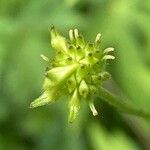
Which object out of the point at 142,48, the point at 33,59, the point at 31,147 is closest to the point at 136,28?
the point at 142,48

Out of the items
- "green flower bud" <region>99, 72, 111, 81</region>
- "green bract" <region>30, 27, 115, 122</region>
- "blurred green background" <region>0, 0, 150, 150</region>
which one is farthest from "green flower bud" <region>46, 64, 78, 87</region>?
"blurred green background" <region>0, 0, 150, 150</region>

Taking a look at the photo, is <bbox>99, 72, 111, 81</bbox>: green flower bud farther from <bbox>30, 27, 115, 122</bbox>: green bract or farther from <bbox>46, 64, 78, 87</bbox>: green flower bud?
<bbox>46, 64, 78, 87</bbox>: green flower bud

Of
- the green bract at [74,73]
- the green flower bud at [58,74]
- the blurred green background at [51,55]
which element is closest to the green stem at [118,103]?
the green bract at [74,73]

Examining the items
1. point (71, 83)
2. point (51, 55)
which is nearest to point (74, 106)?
point (71, 83)

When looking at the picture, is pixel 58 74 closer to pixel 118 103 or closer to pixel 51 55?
pixel 118 103

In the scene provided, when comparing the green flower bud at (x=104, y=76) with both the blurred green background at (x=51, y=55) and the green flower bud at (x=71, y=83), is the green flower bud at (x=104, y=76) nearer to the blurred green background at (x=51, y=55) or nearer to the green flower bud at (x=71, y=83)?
the green flower bud at (x=71, y=83)

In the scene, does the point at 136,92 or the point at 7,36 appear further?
the point at 136,92

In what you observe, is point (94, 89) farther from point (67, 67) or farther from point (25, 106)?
point (25, 106)
